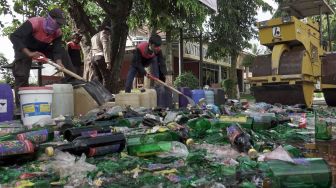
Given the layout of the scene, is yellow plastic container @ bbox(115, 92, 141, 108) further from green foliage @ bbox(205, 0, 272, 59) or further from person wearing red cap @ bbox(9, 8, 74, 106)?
green foliage @ bbox(205, 0, 272, 59)

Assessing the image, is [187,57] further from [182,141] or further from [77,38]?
[182,141]

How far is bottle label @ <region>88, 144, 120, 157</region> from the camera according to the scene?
263 centimetres

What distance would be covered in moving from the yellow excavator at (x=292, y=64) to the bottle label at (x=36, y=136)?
5.46 metres

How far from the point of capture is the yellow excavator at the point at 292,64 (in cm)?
739

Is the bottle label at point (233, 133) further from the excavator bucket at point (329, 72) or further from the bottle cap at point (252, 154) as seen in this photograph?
the excavator bucket at point (329, 72)

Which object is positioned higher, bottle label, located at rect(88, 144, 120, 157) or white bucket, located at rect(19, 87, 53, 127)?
white bucket, located at rect(19, 87, 53, 127)

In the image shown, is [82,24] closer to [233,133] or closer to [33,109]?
[33,109]

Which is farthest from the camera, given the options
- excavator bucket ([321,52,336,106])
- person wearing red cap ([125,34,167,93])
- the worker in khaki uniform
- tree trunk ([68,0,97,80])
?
tree trunk ([68,0,97,80])

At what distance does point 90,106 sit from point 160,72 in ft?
7.96

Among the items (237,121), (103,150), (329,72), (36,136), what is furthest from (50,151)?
(329,72)

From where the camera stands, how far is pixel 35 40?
5.49m

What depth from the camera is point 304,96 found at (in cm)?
738

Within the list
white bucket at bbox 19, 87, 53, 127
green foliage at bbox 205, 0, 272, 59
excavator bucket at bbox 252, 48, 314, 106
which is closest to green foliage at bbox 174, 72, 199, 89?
green foliage at bbox 205, 0, 272, 59

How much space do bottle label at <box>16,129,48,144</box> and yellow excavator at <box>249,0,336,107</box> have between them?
17.9ft
